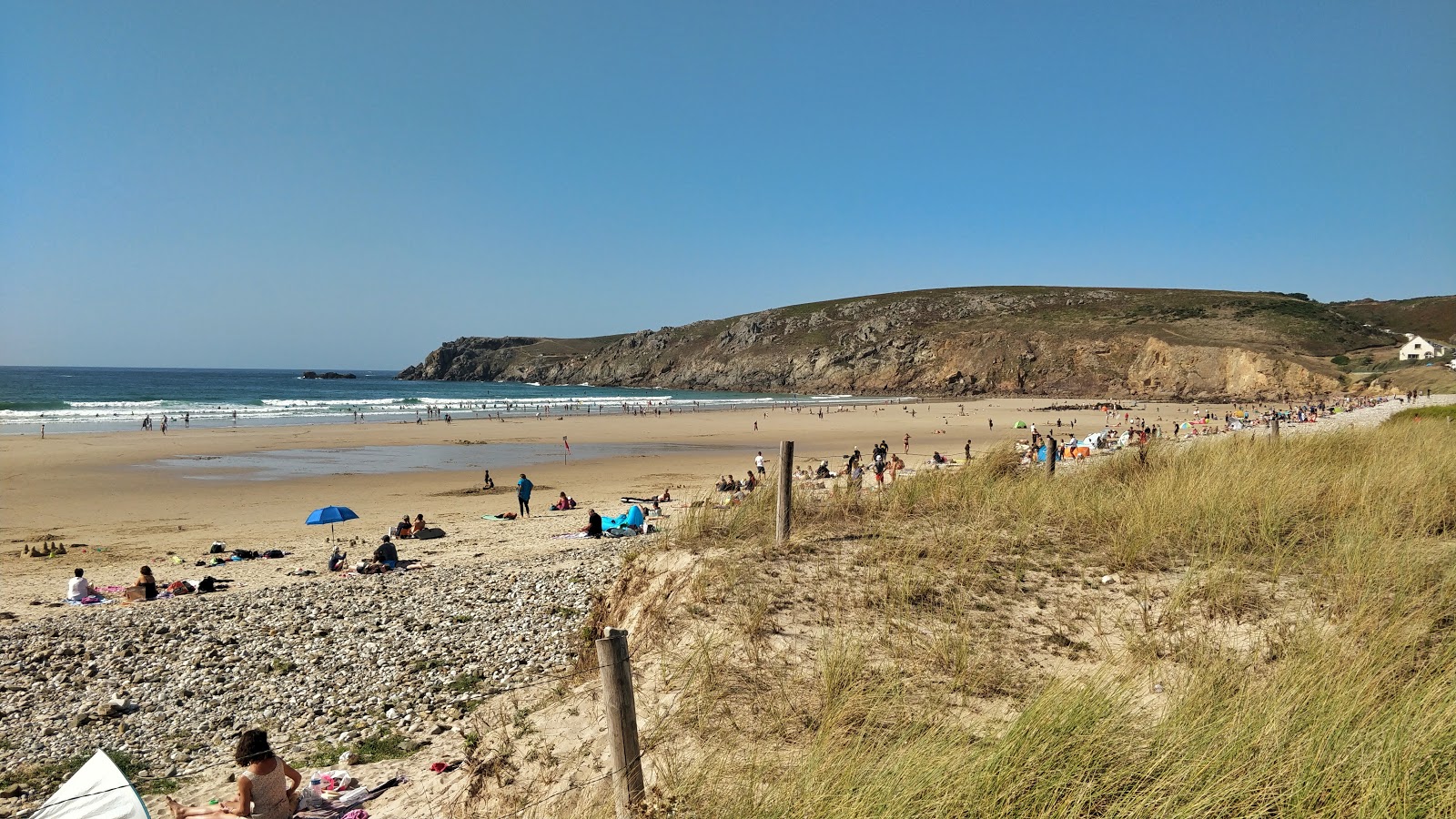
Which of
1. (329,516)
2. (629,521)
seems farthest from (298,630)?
(629,521)

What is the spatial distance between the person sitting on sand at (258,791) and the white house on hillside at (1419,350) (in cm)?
7792

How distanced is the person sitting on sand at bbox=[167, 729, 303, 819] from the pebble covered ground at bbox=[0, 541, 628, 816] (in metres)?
1.30

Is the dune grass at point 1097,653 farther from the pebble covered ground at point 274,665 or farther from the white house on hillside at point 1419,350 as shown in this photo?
the white house on hillside at point 1419,350

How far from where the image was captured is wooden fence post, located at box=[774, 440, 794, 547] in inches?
285

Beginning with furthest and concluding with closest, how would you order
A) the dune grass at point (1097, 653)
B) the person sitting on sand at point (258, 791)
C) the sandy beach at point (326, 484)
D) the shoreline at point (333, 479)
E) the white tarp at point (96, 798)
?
the shoreline at point (333, 479), the sandy beach at point (326, 484), the person sitting on sand at point (258, 791), the white tarp at point (96, 798), the dune grass at point (1097, 653)

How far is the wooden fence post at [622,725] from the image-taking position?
3396 millimetres

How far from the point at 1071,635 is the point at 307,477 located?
27.3m

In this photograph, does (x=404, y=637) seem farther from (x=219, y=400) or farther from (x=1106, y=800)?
(x=219, y=400)

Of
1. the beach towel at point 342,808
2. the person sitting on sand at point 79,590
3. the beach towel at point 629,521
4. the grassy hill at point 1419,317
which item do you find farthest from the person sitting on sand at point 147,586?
the grassy hill at point 1419,317

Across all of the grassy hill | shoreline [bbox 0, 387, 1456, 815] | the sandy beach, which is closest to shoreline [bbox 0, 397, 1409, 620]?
the sandy beach

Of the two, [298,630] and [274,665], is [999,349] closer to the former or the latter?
[298,630]

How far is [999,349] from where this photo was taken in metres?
86.7

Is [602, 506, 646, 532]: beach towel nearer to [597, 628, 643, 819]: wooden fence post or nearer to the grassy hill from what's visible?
[597, 628, 643, 819]: wooden fence post

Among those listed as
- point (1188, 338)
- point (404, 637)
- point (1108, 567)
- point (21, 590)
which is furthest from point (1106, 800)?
point (1188, 338)
